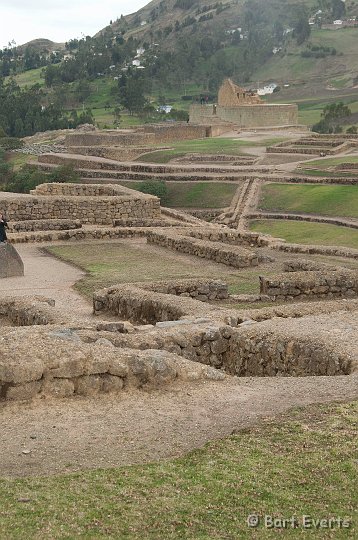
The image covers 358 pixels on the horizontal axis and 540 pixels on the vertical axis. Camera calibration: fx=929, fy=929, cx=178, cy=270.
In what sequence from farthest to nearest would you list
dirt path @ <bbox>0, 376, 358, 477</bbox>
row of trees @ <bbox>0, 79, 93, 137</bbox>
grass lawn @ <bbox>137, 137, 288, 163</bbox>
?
row of trees @ <bbox>0, 79, 93, 137</bbox> → grass lawn @ <bbox>137, 137, 288, 163</bbox> → dirt path @ <bbox>0, 376, 358, 477</bbox>

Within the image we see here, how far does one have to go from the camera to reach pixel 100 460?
668 centimetres

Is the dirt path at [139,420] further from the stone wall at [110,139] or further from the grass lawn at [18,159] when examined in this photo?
the stone wall at [110,139]

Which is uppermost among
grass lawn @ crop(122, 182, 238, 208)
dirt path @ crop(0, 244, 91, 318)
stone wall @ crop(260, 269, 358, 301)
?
stone wall @ crop(260, 269, 358, 301)

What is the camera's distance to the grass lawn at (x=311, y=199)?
39312mm

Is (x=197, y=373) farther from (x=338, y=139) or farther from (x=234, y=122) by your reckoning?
(x=234, y=122)

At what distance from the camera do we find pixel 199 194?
46.0 metres

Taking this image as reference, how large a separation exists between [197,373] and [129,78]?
106 m

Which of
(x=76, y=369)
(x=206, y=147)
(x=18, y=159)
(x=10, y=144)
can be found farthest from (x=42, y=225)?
(x=10, y=144)

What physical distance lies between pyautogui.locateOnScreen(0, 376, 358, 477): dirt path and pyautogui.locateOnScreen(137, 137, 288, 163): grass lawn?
161 ft

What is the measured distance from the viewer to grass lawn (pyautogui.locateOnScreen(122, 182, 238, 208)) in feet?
147

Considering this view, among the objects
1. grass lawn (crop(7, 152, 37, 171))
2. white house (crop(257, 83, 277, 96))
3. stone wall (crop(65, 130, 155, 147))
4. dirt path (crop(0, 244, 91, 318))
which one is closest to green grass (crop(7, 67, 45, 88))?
white house (crop(257, 83, 277, 96))

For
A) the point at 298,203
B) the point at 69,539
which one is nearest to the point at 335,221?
the point at 298,203

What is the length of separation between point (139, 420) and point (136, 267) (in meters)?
11.5

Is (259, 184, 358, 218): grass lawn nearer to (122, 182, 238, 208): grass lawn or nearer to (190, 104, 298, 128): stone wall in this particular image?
(122, 182, 238, 208): grass lawn
